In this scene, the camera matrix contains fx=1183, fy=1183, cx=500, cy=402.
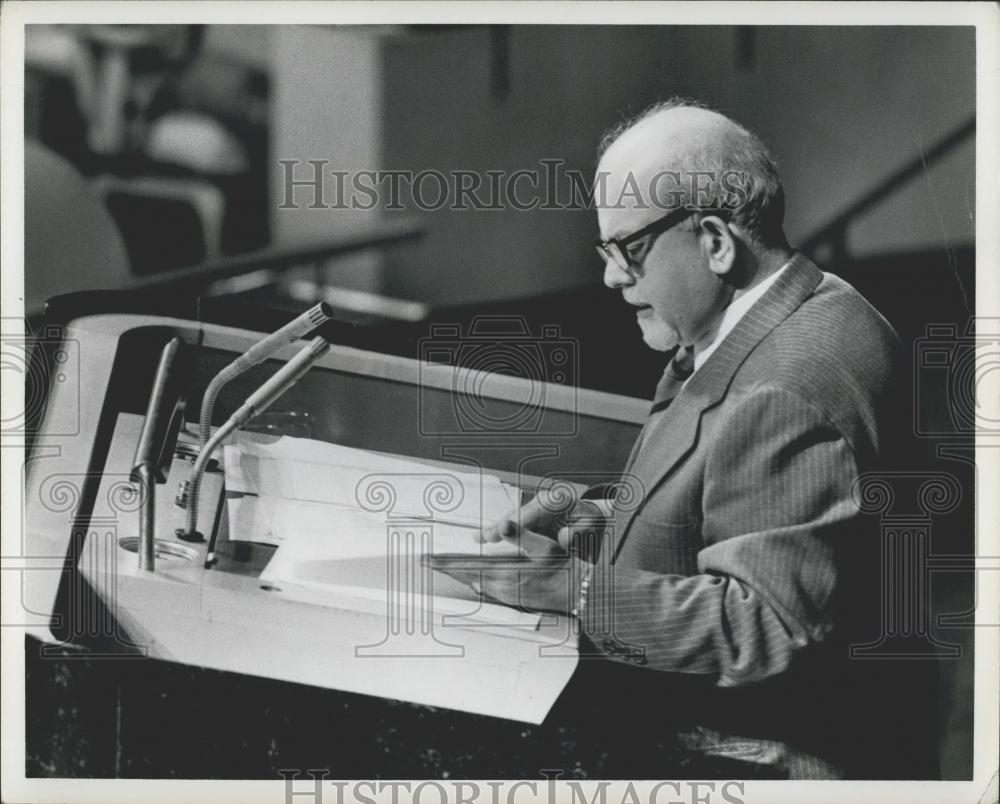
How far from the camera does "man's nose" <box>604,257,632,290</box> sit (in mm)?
1877

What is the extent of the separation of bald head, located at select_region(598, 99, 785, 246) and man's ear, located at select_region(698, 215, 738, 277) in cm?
2

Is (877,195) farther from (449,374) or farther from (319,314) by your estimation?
(319,314)

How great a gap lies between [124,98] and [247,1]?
0.83ft

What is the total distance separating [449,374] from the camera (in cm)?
191

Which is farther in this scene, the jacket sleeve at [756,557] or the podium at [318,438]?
the podium at [318,438]

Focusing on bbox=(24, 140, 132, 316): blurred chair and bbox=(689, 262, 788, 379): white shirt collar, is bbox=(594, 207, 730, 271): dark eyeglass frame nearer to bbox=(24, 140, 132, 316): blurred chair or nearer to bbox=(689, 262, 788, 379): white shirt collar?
bbox=(689, 262, 788, 379): white shirt collar

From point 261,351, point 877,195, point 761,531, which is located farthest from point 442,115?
point 761,531

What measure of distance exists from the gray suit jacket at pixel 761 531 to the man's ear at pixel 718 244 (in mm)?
79

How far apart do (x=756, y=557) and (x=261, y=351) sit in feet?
2.76

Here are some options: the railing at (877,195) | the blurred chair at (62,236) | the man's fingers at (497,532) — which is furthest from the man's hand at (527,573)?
the blurred chair at (62,236)

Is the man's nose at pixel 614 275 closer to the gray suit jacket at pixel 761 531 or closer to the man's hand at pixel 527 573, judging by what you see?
the gray suit jacket at pixel 761 531

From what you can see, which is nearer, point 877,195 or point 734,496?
point 734,496

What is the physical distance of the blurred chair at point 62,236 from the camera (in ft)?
6.31

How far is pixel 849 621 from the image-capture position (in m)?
1.86
